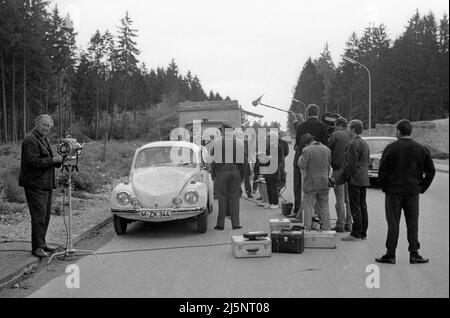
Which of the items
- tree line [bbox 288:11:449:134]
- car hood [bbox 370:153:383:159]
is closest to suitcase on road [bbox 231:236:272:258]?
car hood [bbox 370:153:383:159]

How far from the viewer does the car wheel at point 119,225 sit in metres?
9.66

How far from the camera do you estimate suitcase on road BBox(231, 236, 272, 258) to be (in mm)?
7551

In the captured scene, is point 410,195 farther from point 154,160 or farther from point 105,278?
point 154,160

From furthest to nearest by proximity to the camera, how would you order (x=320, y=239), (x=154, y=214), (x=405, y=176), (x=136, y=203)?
(x=136, y=203)
(x=154, y=214)
(x=320, y=239)
(x=405, y=176)

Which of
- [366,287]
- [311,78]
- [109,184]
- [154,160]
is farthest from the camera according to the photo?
[311,78]

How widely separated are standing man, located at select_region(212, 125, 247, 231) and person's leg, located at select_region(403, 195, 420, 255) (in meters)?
3.90

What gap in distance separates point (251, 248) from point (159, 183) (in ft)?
9.94

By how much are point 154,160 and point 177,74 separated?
136 meters

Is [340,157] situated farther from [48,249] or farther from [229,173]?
[48,249]

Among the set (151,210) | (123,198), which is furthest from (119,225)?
(151,210)

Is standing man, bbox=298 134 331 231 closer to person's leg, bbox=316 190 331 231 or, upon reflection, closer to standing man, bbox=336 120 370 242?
person's leg, bbox=316 190 331 231

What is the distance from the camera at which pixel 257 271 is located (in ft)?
22.2
